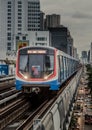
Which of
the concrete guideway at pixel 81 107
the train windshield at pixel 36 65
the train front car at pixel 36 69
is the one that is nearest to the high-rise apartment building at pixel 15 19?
the concrete guideway at pixel 81 107

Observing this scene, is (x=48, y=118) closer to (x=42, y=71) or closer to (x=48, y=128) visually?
(x=48, y=128)

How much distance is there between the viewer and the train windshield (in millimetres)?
25344

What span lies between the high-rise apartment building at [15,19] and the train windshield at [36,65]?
158835 millimetres

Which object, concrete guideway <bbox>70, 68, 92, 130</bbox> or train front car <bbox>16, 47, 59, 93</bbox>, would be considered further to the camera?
concrete guideway <bbox>70, 68, 92, 130</bbox>

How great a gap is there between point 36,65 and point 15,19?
166380mm

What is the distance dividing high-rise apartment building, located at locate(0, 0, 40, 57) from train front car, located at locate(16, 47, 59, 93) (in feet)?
521

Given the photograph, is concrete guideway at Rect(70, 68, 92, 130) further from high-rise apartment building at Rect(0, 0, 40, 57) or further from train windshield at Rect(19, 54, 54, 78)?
high-rise apartment building at Rect(0, 0, 40, 57)

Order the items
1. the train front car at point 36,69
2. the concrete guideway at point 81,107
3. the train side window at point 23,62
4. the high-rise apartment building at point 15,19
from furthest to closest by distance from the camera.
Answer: the high-rise apartment building at point 15,19, the concrete guideway at point 81,107, the train side window at point 23,62, the train front car at point 36,69

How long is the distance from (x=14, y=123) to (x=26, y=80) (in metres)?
6.21

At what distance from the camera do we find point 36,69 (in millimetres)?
25312

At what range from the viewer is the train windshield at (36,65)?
25.3 metres

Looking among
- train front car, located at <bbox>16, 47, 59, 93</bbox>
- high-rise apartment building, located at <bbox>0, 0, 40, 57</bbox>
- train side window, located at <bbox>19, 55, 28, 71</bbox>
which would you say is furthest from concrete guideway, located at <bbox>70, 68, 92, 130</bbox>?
high-rise apartment building, located at <bbox>0, 0, 40, 57</bbox>

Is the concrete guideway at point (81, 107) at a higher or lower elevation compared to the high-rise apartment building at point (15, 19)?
lower

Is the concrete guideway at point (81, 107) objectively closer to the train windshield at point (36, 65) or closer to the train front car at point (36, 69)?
the train front car at point (36, 69)
